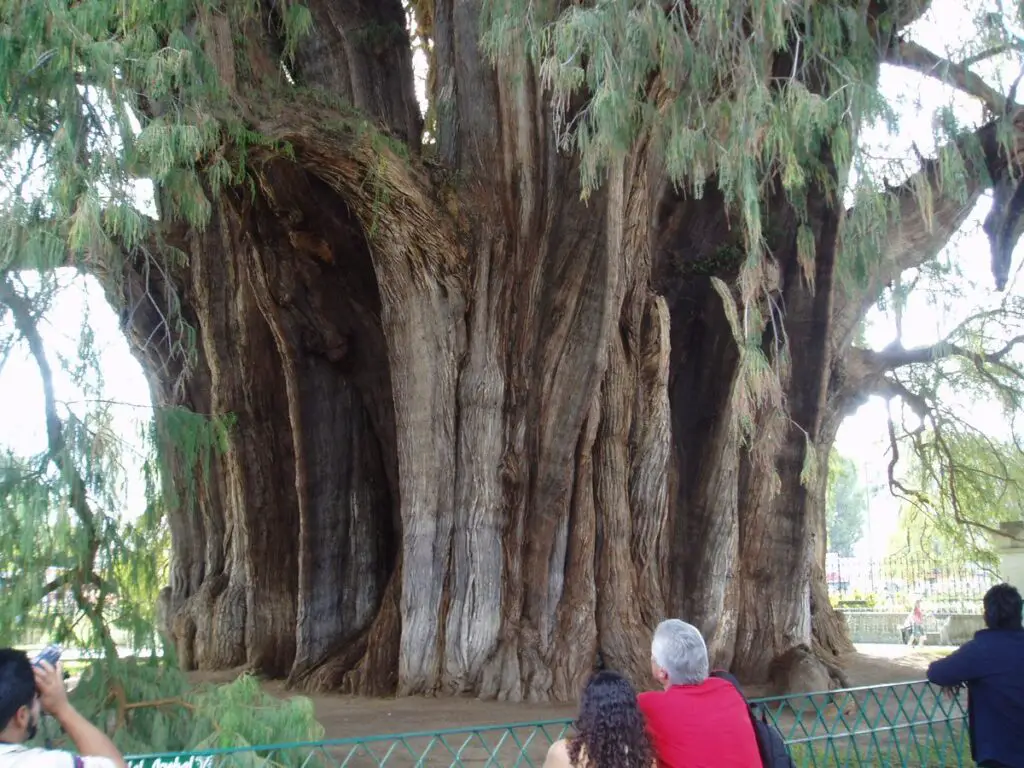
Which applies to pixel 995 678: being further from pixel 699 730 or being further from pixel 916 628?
pixel 916 628

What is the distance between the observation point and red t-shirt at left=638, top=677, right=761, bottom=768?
106 inches

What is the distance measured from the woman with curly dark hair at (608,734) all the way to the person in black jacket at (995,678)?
1.68 meters

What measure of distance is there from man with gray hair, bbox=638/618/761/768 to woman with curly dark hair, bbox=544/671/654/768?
0.12 meters

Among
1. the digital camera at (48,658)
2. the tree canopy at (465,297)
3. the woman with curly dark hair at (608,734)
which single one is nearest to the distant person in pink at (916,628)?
the tree canopy at (465,297)

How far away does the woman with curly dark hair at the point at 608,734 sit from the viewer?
2.55m

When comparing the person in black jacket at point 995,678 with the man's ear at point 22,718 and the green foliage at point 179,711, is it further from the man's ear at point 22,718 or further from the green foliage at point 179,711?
the man's ear at point 22,718

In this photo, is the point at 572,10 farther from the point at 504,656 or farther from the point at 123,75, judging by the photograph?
the point at 504,656

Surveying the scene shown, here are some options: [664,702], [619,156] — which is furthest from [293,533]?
[664,702]

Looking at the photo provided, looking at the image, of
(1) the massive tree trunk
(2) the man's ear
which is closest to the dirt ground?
(1) the massive tree trunk

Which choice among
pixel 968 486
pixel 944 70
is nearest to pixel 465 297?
pixel 944 70

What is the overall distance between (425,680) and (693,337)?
3983 millimetres

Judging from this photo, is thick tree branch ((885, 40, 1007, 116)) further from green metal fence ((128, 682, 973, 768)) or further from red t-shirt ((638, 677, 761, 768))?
red t-shirt ((638, 677, 761, 768))

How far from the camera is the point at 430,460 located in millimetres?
7766

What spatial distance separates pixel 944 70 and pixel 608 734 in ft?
19.1
